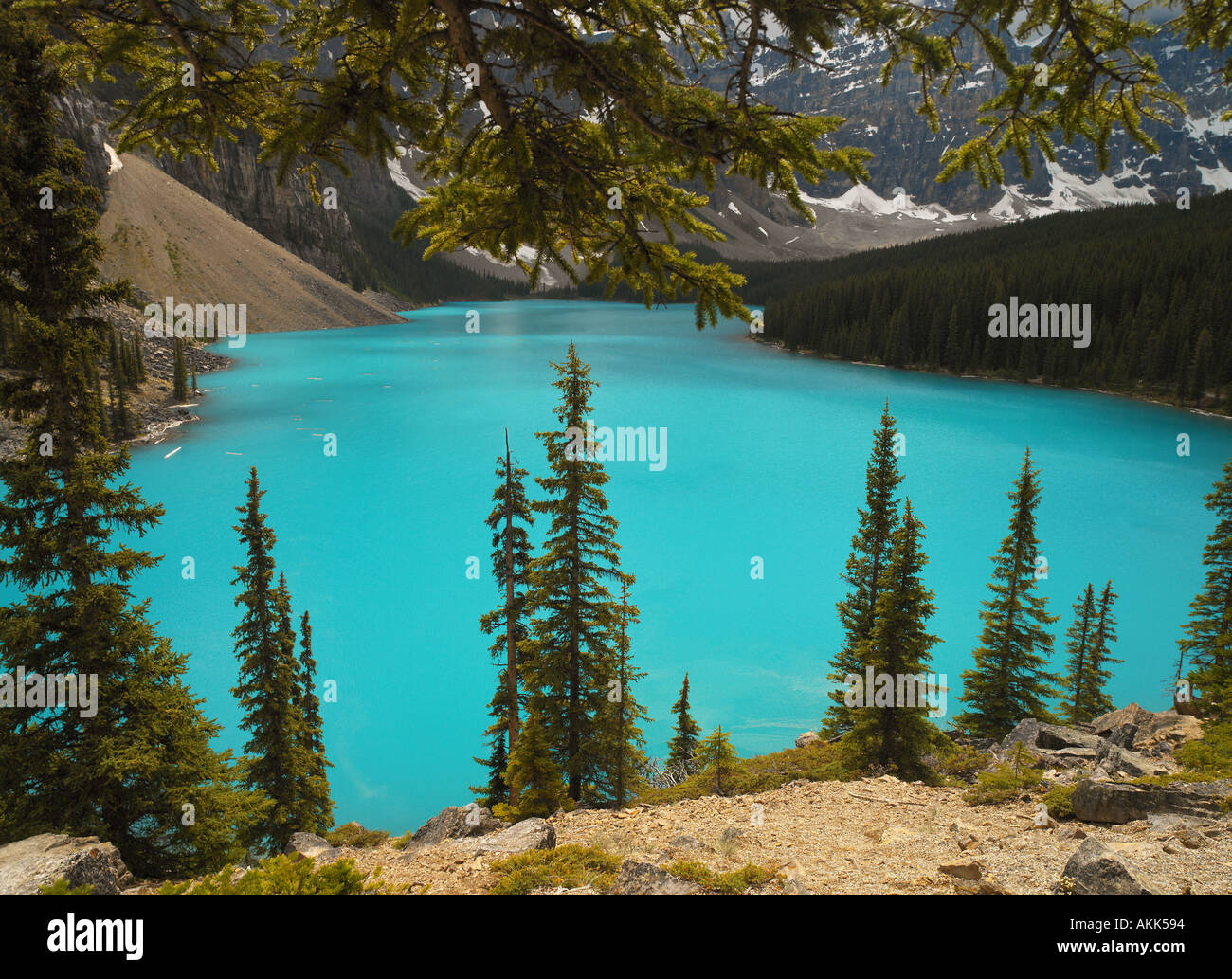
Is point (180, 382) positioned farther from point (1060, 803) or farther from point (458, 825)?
point (1060, 803)

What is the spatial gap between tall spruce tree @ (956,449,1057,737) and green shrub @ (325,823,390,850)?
45.9 ft

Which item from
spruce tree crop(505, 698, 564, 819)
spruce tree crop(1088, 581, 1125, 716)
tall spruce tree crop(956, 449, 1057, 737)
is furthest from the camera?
spruce tree crop(1088, 581, 1125, 716)

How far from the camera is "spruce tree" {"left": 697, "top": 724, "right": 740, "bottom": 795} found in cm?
1189

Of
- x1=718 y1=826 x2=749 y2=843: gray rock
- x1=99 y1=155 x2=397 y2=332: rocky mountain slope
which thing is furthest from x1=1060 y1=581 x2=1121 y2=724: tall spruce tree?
x1=99 y1=155 x2=397 y2=332: rocky mountain slope

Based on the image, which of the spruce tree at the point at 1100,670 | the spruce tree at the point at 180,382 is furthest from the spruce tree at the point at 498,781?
the spruce tree at the point at 180,382

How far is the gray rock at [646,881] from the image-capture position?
4.69 meters

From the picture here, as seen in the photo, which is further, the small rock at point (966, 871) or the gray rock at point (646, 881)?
the small rock at point (966, 871)

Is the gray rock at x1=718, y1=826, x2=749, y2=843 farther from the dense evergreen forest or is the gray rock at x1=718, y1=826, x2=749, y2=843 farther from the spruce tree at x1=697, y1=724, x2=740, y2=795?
the dense evergreen forest

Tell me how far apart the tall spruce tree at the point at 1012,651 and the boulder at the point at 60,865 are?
54.8 feet

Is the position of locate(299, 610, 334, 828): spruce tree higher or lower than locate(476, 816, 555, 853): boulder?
lower

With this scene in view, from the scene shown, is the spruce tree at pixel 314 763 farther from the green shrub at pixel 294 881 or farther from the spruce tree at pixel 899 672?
the spruce tree at pixel 899 672

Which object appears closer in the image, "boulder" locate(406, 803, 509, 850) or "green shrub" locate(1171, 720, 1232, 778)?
"green shrub" locate(1171, 720, 1232, 778)

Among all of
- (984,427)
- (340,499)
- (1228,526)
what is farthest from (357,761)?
(984,427)

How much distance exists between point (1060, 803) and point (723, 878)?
15.2ft
